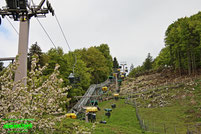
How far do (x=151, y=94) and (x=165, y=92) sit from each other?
254 cm

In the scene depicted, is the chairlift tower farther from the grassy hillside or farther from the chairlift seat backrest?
the grassy hillside

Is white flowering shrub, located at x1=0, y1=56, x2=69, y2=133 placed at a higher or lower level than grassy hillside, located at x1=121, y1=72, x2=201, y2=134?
higher

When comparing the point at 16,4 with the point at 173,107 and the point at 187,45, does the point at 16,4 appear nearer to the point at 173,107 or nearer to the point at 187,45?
the point at 173,107

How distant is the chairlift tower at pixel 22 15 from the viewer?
915cm

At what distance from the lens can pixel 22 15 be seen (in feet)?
32.4

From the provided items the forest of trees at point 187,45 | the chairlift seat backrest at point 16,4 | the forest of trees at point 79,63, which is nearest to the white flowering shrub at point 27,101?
the chairlift seat backrest at point 16,4

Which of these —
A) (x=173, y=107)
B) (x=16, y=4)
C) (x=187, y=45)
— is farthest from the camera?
(x=187, y=45)

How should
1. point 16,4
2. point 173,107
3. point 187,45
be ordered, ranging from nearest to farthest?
1. point 16,4
2. point 173,107
3. point 187,45

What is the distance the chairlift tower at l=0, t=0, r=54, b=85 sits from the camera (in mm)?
9148

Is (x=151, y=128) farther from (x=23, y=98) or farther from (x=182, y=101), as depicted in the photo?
(x=23, y=98)

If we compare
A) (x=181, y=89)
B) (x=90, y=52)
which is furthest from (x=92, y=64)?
(x=181, y=89)

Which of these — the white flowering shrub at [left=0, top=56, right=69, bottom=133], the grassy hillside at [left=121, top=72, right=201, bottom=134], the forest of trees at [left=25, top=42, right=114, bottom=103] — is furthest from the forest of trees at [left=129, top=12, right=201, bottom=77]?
the white flowering shrub at [left=0, top=56, right=69, bottom=133]

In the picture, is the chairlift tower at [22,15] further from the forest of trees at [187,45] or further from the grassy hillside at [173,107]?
the forest of trees at [187,45]

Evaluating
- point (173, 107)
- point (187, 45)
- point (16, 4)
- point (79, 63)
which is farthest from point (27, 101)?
point (187, 45)
